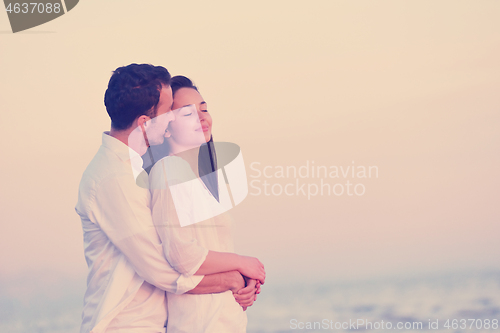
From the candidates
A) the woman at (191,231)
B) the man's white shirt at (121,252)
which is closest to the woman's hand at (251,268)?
the woman at (191,231)

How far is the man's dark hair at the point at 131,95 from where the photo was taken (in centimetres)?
146

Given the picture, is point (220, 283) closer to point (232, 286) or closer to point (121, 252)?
point (232, 286)

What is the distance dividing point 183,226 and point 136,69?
483 millimetres

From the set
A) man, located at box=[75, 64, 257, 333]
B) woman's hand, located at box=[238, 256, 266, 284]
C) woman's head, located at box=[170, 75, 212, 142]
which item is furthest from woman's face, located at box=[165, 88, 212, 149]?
woman's hand, located at box=[238, 256, 266, 284]

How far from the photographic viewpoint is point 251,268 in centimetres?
159

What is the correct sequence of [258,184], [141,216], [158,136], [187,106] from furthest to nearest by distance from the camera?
[258,184]
[187,106]
[158,136]
[141,216]

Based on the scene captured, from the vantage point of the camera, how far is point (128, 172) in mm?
1420

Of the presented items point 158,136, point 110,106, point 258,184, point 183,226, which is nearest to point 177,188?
point 183,226

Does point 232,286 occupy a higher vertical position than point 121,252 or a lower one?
lower

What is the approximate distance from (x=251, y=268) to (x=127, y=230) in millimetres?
427

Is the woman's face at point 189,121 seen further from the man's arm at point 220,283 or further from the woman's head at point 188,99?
the man's arm at point 220,283

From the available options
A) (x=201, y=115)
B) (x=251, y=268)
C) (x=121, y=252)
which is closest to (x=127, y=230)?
(x=121, y=252)

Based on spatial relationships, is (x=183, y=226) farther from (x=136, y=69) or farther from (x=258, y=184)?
(x=258, y=184)

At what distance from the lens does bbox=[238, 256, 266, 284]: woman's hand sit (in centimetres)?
156
